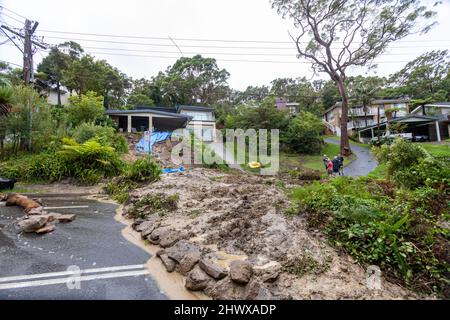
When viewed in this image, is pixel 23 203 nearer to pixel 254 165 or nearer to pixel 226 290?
pixel 226 290

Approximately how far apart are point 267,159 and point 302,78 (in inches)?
1315

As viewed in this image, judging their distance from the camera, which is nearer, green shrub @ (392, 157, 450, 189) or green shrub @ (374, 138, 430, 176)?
green shrub @ (392, 157, 450, 189)

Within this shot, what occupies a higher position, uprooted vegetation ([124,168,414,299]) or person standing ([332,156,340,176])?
person standing ([332,156,340,176])

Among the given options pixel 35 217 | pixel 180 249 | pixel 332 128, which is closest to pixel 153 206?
pixel 35 217

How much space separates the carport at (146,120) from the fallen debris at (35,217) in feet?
40.5

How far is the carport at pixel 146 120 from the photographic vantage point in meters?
17.9

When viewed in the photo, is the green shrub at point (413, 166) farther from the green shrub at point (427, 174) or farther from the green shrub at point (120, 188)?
the green shrub at point (120, 188)

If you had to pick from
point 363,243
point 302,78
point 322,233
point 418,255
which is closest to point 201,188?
point 322,233

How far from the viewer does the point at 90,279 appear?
8.62 ft

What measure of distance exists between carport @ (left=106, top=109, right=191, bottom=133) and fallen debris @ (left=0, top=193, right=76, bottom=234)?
1234cm

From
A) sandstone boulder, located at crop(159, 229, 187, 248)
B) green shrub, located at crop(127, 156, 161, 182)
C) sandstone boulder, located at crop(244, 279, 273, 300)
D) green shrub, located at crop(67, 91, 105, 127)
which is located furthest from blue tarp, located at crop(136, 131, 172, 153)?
sandstone boulder, located at crop(244, 279, 273, 300)

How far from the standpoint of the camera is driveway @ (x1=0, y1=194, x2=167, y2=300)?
2.41m

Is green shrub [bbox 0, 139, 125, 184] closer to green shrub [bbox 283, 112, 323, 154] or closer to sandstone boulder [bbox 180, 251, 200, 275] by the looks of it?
sandstone boulder [bbox 180, 251, 200, 275]

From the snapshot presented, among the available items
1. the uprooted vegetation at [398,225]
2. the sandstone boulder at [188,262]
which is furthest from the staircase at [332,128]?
the sandstone boulder at [188,262]
